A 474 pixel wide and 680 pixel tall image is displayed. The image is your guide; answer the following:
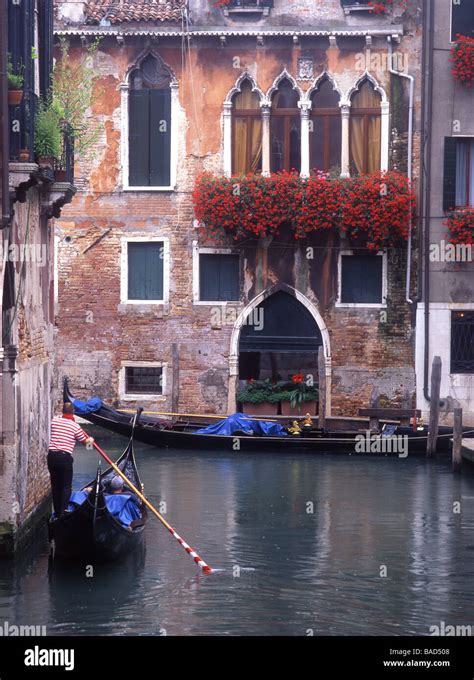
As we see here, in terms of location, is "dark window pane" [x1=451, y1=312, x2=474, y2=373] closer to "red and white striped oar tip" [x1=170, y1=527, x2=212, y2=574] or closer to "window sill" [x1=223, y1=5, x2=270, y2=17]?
"window sill" [x1=223, y1=5, x2=270, y2=17]

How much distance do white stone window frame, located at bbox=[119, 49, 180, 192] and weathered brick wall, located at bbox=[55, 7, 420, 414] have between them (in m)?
0.06

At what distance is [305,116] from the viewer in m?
16.1

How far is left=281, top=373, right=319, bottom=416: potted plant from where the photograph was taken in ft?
52.5

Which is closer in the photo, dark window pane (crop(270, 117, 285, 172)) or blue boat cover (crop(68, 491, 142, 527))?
blue boat cover (crop(68, 491, 142, 527))

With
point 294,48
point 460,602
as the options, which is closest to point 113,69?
point 294,48

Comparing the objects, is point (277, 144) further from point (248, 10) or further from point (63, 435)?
point (63, 435)

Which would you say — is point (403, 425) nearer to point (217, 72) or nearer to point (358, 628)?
point (217, 72)

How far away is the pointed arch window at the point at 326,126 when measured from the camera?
52.7ft

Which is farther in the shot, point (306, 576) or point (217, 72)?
point (217, 72)

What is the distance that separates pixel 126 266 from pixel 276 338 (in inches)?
79.6

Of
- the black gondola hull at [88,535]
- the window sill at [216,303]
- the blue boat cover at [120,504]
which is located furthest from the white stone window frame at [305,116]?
the black gondola hull at [88,535]

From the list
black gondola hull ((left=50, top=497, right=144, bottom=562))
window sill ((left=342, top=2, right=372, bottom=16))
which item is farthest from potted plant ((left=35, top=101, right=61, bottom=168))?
window sill ((left=342, top=2, right=372, bottom=16))

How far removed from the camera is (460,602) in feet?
26.6
